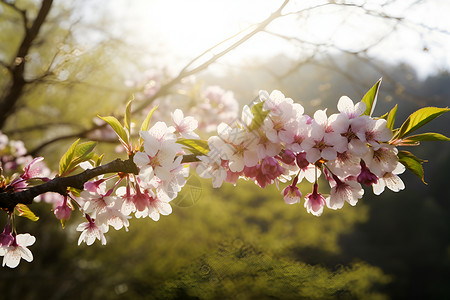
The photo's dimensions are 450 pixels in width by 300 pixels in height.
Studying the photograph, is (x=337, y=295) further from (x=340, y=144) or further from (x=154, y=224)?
(x=154, y=224)

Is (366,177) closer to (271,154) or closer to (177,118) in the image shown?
(271,154)

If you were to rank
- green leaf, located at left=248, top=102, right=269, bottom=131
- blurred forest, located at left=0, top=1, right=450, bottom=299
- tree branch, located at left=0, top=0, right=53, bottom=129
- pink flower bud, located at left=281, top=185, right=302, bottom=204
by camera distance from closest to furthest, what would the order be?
1. green leaf, located at left=248, top=102, right=269, bottom=131
2. pink flower bud, located at left=281, top=185, right=302, bottom=204
3. blurred forest, located at left=0, top=1, right=450, bottom=299
4. tree branch, located at left=0, top=0, right=53, bottom=129

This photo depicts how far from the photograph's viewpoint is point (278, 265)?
1325 millimetres

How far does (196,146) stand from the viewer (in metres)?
0.73

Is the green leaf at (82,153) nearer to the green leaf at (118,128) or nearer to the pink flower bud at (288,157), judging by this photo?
the green leaf at (118,128)

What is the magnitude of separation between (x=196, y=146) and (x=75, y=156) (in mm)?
315

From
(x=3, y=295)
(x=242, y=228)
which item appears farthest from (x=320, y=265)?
(x=3, y=295)

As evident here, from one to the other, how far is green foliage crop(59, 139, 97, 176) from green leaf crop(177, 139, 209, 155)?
0.81ft

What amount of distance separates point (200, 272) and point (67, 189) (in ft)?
2.51

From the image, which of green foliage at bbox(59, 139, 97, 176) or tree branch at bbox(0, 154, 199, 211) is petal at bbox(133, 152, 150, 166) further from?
green foliage at bbox(59, 139, 97, 176)

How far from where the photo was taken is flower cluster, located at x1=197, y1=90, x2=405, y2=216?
2.21ft

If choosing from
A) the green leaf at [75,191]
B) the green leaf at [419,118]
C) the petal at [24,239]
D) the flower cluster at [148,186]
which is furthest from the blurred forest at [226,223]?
the green leaf at [419,118]

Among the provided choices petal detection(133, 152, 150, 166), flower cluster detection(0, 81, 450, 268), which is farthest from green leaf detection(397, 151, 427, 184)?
petal detection(133, 152, 150, 166)

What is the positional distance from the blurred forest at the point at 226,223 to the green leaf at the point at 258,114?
0.31 metres
